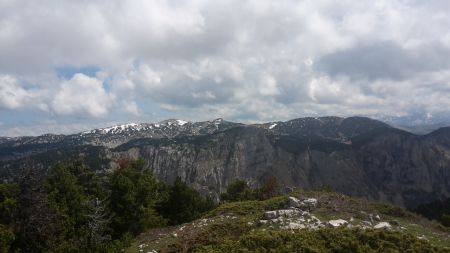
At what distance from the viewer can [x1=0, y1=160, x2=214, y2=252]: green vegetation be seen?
1383 inches

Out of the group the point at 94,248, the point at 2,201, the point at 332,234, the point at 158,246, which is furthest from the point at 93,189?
the point at 332,234

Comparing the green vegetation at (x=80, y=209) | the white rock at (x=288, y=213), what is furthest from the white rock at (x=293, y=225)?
the green vegetation at (x=80, y=209)

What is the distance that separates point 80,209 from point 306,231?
106 ft

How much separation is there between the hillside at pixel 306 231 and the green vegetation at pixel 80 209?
6.65 meters

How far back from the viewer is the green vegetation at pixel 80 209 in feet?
115

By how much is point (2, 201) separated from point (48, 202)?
5.18 metres

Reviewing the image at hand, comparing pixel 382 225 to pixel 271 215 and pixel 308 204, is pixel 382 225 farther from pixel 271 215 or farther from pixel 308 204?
pixel 271 215

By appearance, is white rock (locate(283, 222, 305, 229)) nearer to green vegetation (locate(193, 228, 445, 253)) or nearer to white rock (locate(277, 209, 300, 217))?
white rock (locate(277, 209, 300, 217))

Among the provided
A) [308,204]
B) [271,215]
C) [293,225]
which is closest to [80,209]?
[271,215]

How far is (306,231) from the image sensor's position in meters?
23.5

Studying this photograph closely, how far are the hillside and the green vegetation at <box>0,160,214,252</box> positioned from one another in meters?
6.65

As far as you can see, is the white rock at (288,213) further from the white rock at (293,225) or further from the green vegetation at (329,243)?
the green vegetation at (329,243)

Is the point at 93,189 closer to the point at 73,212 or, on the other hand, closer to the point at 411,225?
the point at 73,212

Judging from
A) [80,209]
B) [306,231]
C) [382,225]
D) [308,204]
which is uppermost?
[308,204]
